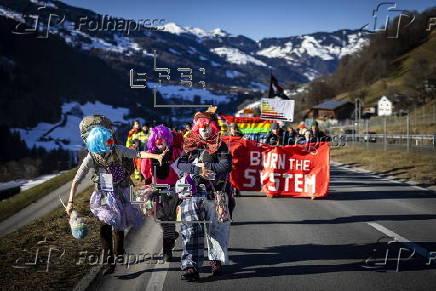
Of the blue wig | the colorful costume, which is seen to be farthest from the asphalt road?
the blue wig

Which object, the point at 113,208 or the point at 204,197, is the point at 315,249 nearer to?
the point at 204,197

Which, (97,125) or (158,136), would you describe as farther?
(158,136)

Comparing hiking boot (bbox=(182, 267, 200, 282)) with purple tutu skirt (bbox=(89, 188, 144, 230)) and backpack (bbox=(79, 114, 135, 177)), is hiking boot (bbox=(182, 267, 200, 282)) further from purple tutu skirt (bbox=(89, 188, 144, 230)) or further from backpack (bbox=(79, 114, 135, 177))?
backpack (bbox=(79, 114, 135, 177))

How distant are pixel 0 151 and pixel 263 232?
329 feet

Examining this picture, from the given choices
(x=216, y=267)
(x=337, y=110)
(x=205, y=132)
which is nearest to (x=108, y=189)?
(x=205, y=132)

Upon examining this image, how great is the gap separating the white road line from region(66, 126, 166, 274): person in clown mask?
4.08 metres

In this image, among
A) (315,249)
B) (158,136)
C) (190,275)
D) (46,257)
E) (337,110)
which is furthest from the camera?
(337,110)

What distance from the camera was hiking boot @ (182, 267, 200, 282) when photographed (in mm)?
5207

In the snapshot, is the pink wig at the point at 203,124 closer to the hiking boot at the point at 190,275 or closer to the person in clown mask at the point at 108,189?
the person in clown mask at the point at 108,189

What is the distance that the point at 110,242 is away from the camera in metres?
5.54

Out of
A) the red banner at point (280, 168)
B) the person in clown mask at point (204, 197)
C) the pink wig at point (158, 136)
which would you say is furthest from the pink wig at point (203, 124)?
the red banner at point (280, 168)

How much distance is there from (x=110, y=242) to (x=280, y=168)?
771cm

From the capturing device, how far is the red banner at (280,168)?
40.4 ft

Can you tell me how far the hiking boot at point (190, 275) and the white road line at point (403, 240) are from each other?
3.27 metres
